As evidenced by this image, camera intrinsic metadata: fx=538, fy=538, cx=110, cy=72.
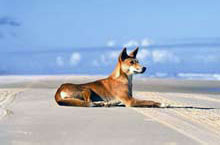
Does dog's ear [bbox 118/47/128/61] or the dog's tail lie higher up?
dog's ear [bbox 118/47/128/61]

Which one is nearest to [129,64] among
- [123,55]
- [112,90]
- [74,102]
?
[123,55]

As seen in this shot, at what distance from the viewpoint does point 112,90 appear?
1442 centimetres

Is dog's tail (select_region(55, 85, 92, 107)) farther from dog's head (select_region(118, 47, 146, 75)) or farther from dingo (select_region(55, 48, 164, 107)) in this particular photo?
dog's head (select_region(118, 47, 146, 75))

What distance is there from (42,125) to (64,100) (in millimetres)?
3800

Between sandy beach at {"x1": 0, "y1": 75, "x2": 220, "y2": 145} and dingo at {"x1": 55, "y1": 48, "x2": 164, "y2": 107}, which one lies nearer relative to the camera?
sandy beach at {"x1": 0, "y1": 75, "x2": 220, "y2": 145}

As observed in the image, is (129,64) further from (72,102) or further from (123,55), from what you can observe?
(72,102)

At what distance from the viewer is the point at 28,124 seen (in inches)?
399

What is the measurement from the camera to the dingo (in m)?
14.0

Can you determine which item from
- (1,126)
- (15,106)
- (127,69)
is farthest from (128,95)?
(1,126)

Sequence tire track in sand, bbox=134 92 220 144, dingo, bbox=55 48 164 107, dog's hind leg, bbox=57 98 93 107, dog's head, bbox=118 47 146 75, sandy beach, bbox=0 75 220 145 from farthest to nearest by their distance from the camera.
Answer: dog's head, bbox=118 47 146 75
dingo, bbox=55 48 164 107
dog's hind leg, bbox=57 98 93 107
tire track in sand, bbox=134 92 220 144
sandy beach, bbox=0 75 220 145

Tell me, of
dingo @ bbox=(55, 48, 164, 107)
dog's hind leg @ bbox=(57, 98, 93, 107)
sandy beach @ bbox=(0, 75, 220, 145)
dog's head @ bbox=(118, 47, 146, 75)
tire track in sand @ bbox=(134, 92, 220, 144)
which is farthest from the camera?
dog's head @ bbox=(118, 47, 146, 75)

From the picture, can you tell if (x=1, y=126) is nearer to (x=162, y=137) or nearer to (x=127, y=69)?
(x=162, y=137)

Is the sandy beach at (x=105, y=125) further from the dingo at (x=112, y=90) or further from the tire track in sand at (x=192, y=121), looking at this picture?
the dingo at (x=112, y=90)

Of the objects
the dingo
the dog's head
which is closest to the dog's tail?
the dingo
